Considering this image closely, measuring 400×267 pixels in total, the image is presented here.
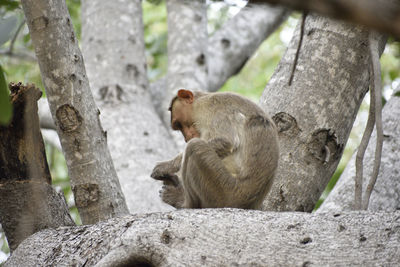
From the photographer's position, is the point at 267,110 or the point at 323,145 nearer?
the point at 323,145

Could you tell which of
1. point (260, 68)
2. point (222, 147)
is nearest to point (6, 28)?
point (222, 147)

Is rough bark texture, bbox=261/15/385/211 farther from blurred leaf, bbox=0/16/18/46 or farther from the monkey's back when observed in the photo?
blurred leaf, bbox=0/16/18/46

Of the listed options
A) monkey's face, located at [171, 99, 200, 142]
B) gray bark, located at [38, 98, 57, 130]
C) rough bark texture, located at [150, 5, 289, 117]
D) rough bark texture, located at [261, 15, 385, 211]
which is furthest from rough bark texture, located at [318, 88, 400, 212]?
gray bark, located at [38, 98, 57, 130]

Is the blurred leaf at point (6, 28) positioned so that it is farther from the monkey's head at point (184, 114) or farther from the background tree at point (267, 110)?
the monkey's head at point (184, 114)

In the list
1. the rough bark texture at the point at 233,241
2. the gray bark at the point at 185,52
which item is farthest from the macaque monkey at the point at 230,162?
the gray bark at the point at 185,52

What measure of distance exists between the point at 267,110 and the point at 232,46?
3921 millimetres

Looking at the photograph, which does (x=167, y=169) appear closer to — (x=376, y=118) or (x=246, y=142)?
(x=246, y=142)

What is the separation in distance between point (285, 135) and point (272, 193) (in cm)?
54

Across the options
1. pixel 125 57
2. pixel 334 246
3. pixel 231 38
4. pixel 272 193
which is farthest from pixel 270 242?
pixel 231 38

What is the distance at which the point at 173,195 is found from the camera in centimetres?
490

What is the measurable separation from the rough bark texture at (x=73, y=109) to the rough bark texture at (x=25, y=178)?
0.89 feet

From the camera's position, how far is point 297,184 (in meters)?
4.32

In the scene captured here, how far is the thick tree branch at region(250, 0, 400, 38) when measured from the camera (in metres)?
0.83

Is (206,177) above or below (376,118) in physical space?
below
